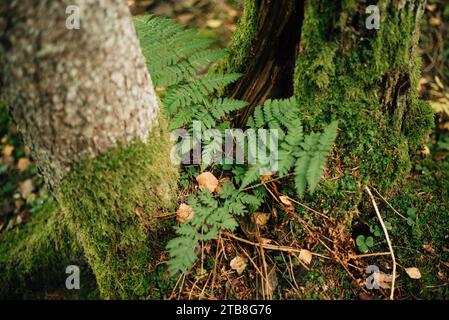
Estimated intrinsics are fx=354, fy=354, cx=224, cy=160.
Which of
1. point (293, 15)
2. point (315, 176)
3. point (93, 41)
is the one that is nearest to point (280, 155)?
point (315, 176)

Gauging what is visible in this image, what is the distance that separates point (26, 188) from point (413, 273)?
4.08 metres

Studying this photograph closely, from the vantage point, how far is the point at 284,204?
2.34m

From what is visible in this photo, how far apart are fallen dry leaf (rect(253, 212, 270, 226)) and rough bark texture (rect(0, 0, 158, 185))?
92 cm

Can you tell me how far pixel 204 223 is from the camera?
210 centimetres

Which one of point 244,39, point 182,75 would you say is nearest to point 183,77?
point 182,75

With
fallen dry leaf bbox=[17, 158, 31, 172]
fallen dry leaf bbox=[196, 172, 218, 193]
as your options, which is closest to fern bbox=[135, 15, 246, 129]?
fallen dry leaf bbox=[196, 172, 218, 193]

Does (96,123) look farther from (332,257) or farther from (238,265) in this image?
(332,257)

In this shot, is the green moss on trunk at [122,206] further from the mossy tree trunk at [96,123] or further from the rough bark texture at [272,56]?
the rough bark texture at [272,56]

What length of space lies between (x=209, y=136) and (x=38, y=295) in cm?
236

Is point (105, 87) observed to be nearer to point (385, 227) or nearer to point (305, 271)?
point (305, 271)

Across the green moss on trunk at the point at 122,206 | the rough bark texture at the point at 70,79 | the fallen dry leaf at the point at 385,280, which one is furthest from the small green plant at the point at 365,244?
the rough bark texture at the point at 70,79

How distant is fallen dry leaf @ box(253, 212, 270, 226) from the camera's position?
2.33 meters

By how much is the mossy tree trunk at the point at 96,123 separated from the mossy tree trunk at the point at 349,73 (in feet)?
2.70
